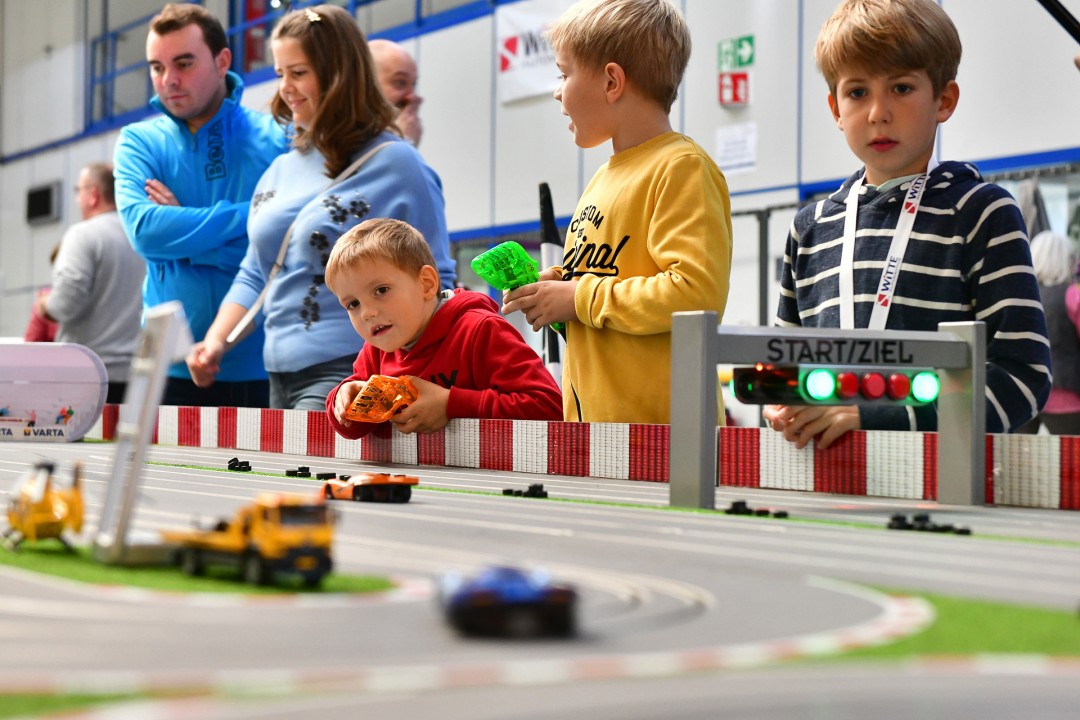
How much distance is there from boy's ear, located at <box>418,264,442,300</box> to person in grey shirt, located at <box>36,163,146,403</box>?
3406mm

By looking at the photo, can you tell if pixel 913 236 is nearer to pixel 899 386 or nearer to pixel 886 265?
pixel 886 265

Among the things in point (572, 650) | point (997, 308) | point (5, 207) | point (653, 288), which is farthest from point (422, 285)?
point (5, 207)

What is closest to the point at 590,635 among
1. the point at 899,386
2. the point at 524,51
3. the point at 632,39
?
the point at 899,386

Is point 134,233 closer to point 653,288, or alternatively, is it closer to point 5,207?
point 653,288

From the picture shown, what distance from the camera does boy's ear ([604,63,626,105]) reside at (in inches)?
151

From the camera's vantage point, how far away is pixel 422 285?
416cm

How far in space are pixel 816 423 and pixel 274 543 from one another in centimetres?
211

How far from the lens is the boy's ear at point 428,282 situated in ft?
13.6

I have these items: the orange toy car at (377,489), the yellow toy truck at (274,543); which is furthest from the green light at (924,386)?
the yellow toy truck at (274,543)

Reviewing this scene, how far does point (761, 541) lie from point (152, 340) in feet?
3.05

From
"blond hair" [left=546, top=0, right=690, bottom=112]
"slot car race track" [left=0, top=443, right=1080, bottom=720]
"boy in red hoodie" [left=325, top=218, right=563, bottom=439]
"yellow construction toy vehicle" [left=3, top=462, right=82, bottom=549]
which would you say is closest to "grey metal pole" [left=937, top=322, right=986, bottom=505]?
"slot car race track" [left=0, top=443, right=1080, bottom=720]

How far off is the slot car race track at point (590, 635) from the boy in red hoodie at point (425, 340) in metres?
2.02

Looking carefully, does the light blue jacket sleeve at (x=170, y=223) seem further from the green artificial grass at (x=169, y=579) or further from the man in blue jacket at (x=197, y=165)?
the green artificial grass at (x=169, y=579)

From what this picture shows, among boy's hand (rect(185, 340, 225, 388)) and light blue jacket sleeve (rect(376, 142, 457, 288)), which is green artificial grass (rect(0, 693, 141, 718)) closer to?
light blue jacket sleeve (rect(376, 142, 457, 288))
